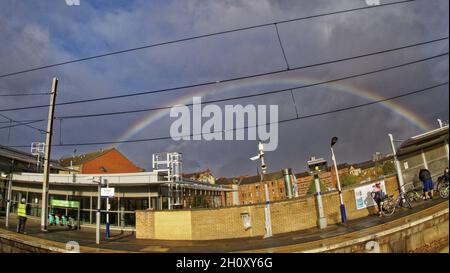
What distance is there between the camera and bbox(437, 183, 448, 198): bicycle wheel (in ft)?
51.0

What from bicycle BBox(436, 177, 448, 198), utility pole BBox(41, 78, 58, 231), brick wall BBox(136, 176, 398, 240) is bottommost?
brick wall BBox(136, 176, 398, 240)

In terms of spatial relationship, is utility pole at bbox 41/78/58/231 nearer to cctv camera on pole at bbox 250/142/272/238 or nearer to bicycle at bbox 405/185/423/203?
cctv camera on pole at bbox 250/142/272/238

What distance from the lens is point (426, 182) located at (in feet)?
53.5

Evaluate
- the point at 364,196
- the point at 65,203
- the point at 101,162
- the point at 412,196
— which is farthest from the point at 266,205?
the point at 101,162

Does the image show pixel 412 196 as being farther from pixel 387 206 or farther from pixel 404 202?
pixel 387 206

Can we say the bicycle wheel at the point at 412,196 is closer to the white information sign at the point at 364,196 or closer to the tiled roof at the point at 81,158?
the white information sign at the point at 364,196

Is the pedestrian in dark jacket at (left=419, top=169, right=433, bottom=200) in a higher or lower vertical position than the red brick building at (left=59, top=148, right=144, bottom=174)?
lower

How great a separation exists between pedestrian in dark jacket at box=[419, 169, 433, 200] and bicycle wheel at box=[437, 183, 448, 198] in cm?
38

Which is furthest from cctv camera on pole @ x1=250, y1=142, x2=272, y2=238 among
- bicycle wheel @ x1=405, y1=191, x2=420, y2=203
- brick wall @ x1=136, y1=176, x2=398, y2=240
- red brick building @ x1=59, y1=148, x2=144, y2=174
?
red brick building @ x1=59, y1=148, x2=144, y2=174

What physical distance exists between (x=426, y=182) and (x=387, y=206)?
247 centimetres

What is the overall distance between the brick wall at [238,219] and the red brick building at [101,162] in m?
32.5

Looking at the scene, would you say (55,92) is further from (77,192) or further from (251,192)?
(251,192)
